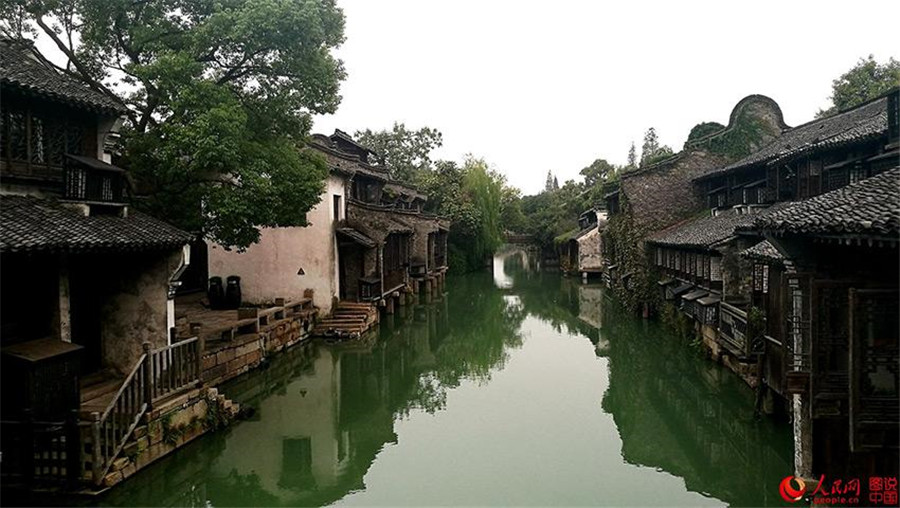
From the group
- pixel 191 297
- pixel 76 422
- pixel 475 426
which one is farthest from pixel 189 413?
pixel 191 297

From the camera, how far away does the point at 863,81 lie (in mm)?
32438

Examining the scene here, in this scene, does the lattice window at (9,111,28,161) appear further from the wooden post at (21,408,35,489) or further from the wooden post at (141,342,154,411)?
the wooden post at (21,408,35,489)

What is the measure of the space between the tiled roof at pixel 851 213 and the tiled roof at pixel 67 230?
942cm

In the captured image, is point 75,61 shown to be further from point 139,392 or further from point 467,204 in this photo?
point 467,204

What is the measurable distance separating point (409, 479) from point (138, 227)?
21.2ft

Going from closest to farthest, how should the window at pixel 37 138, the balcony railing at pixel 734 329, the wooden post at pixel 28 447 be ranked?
the wooden post at pixel 28 447
the window at pixel 37 138
the balcony railing at pixel 734 329

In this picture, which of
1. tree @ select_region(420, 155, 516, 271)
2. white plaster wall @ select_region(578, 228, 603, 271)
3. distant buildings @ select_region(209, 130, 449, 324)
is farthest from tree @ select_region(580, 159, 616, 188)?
distant buildings @ select_region(209, 130, 449, 324)

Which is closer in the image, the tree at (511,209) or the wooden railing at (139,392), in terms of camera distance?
the wooden railing at (139,392)

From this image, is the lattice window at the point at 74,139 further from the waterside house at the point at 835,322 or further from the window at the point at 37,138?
the waterside house at the point at 835,322

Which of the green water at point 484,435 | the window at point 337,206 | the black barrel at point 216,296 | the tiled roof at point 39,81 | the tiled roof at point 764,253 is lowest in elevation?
the green water at point 484,435

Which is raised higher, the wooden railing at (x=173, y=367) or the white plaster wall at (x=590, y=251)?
the white plaster wall at (x=590, y=251)

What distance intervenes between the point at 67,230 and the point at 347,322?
43.2 feet

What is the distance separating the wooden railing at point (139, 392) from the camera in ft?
27.3

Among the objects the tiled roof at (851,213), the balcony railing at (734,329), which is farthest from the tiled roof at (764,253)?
the tiled roof at (851,213)
